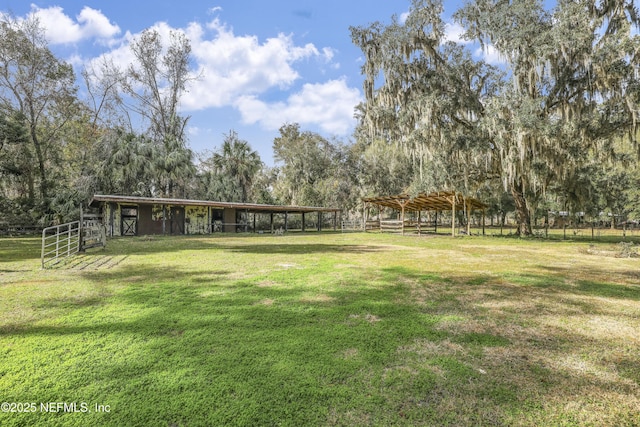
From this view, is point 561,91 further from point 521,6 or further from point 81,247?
point 81,247

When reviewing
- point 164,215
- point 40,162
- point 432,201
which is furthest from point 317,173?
point 40,162

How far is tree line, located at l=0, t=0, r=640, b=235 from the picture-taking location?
13242 millimetres

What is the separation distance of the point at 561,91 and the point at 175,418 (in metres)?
19.0

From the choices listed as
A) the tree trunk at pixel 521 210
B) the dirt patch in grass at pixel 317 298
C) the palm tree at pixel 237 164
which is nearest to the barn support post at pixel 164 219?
the palm tree at pixel 237 164

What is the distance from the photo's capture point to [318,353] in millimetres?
2807

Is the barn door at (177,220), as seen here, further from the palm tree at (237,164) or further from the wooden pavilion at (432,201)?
the wooden pavilion at (432,201)

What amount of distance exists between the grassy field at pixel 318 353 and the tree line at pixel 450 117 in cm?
1121

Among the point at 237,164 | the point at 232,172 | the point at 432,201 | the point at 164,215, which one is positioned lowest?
the point at 164,215

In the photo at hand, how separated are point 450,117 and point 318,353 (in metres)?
16.3

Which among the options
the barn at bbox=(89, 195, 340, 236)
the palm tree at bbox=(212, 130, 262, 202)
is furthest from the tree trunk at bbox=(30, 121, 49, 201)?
the palm tree at bbox=(212, 130, 262, 202)

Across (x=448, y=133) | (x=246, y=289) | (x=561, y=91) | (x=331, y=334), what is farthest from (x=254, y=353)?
(x=561, y=91)

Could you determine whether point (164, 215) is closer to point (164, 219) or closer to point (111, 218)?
point (164, 219)

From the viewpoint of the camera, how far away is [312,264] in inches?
311

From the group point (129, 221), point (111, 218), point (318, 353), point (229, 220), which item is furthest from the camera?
point (229, 220)
